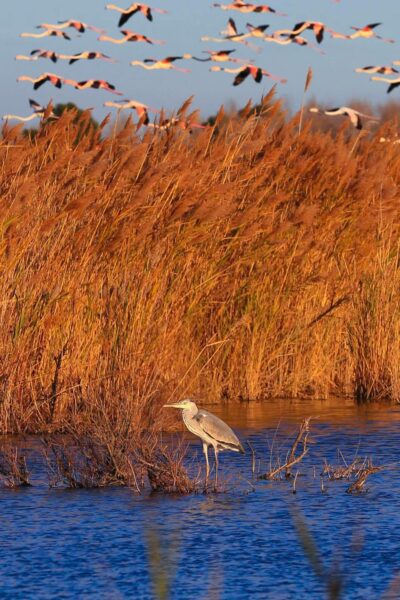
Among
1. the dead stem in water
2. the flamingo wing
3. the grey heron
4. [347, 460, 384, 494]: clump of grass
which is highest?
the flamingo wing

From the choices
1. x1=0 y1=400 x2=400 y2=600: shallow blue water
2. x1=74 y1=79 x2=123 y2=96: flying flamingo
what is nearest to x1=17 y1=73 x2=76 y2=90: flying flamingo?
x1=74 y1=79 x2=123 y2=96: flying flamingo

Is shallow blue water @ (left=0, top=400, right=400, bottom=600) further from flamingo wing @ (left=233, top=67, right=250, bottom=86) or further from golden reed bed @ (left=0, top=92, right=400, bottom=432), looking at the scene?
flamingo wing @ (left=233, top=67, right=250, bottom=86)

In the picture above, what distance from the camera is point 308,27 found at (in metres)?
19.1

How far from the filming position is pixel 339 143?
1165 cm

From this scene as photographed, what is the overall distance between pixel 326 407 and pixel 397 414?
0.67 meters

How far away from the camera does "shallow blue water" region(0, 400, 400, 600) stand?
16.5 ft

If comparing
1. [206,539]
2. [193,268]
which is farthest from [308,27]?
[206,539]

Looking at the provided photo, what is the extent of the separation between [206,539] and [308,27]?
1423cm

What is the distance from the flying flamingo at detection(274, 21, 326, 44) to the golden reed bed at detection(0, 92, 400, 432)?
6101 millimetres

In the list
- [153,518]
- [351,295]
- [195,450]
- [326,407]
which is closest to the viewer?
[153,518]

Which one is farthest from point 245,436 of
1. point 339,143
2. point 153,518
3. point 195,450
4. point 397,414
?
point 339,143

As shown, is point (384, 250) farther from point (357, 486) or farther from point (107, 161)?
point (357, 486)

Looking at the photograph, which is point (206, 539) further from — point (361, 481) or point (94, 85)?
point (94, 85)

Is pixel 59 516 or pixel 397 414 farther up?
pixel 59 516
